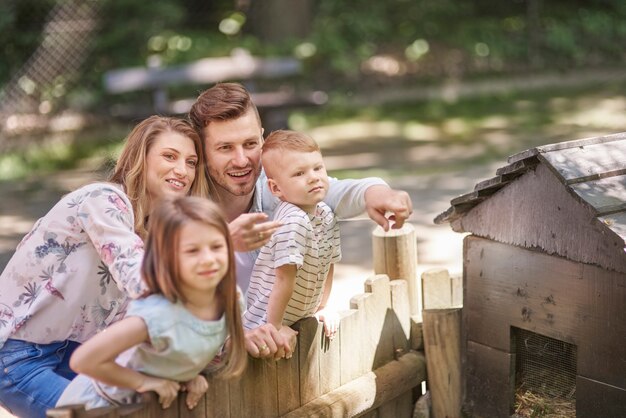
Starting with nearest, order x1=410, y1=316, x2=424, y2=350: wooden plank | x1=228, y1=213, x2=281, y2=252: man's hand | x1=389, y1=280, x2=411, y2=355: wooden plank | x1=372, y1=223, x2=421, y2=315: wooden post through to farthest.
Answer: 1. x1=228, y1=213, x2=281, y2=252: man's hand
2. x1=389, y1=280, x2=411, y2=355: wooden plank
3. x1=410, y1=316, x2=424, y2=350: wooden plank
4. x1=372, y1=223, x2=421, y2=315: wooden post

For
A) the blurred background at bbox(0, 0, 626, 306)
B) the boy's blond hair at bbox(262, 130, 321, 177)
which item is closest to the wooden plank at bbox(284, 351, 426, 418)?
the boy's blond hair at bbox(262, 130, 321, 177)

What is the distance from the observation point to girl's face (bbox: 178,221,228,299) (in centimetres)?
236

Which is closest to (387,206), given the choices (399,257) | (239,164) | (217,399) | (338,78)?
(239,164)

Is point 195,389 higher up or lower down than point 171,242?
lower down

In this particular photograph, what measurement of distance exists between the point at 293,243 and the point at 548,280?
2.92ft

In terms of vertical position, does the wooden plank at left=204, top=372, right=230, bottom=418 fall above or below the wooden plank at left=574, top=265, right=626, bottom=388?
below

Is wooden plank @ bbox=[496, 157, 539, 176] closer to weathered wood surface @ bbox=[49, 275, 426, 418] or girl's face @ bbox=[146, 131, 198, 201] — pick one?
weathered wood surface @ bbox=[49, 275, 426, 418]

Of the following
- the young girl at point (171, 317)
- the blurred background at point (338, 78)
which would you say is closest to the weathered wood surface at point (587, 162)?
the young girl at point (171, 317)

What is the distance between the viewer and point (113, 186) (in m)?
2.82

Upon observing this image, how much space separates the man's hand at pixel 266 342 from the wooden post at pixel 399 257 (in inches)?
40.0

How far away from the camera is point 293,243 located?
2.89m

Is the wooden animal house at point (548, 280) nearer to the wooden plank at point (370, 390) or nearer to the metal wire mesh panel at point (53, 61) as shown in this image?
the wooden plank at point (370, 390)

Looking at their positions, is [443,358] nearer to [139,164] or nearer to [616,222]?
[616,222]

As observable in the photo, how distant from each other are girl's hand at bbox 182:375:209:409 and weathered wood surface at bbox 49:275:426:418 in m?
0.03
